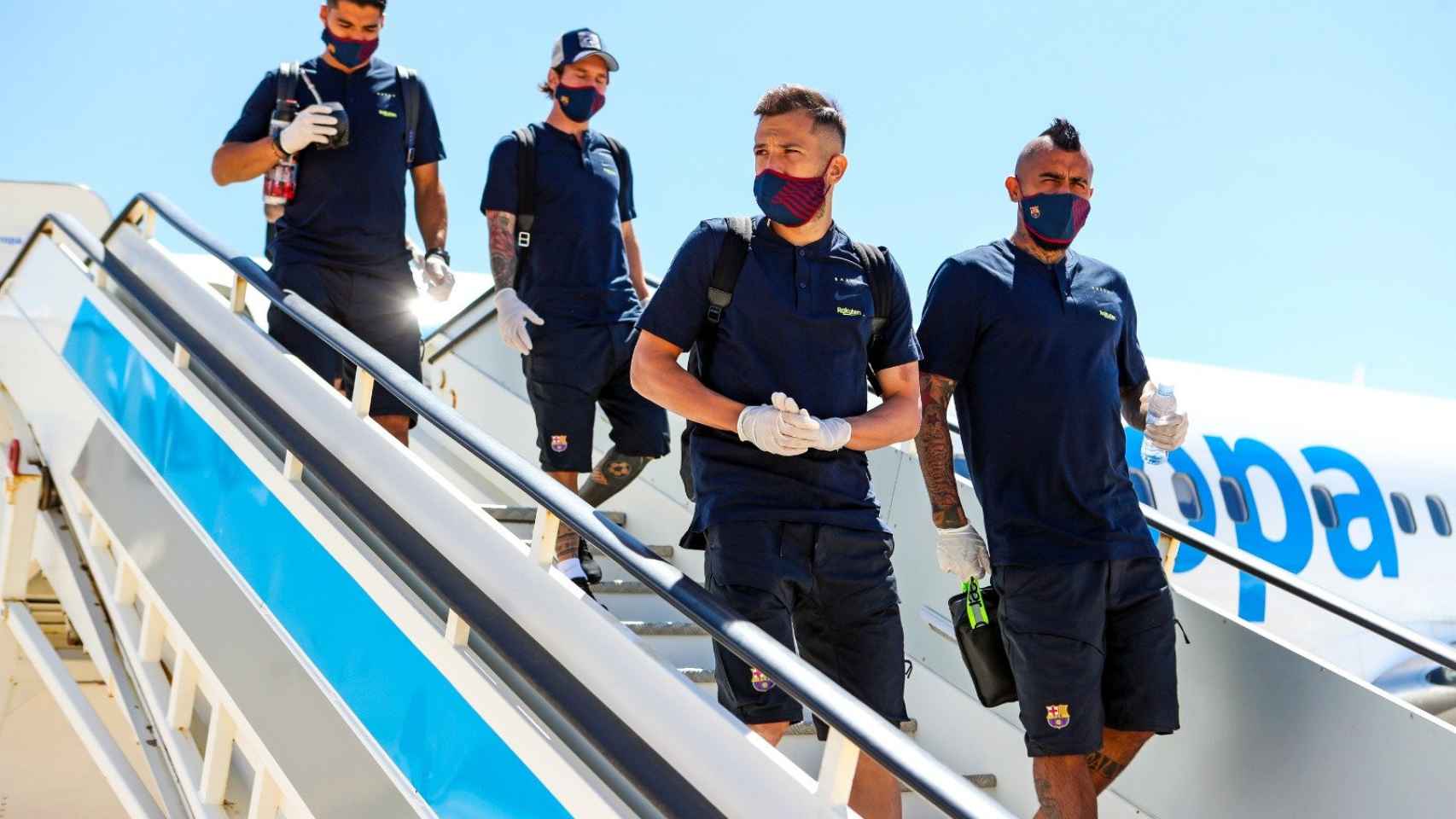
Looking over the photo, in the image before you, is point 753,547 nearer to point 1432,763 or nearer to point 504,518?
point 1432,763

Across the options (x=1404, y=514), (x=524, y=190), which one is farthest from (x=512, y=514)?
(x=1404, y=514)

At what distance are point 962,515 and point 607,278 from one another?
1.89 meters

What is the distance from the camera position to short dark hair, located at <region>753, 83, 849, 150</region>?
3.22 m

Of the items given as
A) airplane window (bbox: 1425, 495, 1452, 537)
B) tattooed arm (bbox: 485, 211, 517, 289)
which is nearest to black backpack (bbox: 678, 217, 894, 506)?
tattooed arm (bbox: 485, 211, 517, 289)

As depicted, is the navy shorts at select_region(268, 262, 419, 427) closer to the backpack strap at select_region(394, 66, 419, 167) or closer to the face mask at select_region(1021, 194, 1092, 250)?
the backpack strap at select_region(394, 66, 419, 167)

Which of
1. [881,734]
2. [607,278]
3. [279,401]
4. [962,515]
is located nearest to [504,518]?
[607,278]

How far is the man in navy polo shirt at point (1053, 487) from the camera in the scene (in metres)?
3.52

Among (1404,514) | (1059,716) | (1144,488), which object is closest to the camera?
(1059,716)

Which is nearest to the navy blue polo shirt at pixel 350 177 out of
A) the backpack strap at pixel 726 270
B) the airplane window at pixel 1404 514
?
the backpack strap at pixel 726 270

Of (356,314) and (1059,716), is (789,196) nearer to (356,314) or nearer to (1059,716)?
(1059,716)

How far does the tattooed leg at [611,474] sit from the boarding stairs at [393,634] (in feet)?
1.21

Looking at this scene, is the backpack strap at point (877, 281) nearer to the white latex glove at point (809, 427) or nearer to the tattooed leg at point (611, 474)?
the white latex glove at point (809, 427)

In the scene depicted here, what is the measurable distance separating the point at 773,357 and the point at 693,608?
0.81 meters

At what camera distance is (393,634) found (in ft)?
10.8
